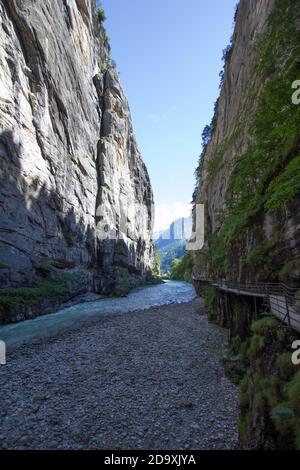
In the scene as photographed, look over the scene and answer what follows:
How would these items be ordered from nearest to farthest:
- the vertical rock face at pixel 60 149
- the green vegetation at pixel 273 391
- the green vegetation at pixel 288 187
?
the green vegetation at pixel 273 391, the green vegetation at pixel 288 187, the vertical rock face at pixel 60 149

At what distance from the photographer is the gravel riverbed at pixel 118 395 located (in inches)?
285

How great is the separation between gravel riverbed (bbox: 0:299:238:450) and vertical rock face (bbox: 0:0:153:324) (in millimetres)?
14183

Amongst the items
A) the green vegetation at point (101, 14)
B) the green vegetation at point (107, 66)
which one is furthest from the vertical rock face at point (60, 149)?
the green vegetation at point (101, 14)

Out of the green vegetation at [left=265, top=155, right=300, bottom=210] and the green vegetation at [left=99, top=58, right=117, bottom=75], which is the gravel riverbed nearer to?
the green vegetation at [left=265, top=155, right=300, bottom=210]

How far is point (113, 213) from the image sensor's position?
183 ft

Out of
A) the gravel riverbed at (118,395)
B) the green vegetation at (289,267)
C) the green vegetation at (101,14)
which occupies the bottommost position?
the gravel riverbed at (118,395)

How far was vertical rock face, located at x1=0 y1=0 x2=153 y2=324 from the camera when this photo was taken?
2675 cm

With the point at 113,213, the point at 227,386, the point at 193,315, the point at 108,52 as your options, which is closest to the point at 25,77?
the point at 113,213

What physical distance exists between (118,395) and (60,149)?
36882 millimetres

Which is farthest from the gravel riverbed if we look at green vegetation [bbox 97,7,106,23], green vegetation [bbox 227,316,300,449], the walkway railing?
green vegetation [bbox 97,7,106,23]

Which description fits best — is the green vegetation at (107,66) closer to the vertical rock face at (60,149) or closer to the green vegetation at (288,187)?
the vertical rock face at (60,149)

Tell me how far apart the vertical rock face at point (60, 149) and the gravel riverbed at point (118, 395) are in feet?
46.5

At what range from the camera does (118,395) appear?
376 inches
